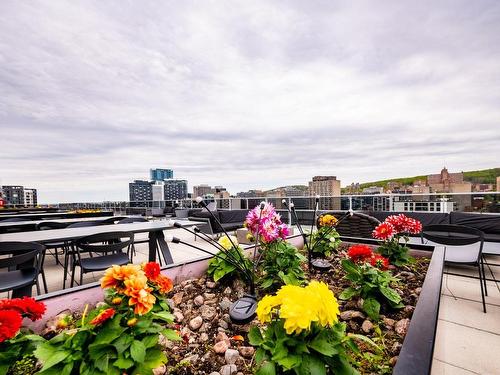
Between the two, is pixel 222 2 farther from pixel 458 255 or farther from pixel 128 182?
pixel 128 182

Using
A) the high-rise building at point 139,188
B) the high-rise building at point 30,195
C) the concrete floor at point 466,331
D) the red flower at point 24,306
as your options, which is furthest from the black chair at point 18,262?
the high-rise building at point 30,195

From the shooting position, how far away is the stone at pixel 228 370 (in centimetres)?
92

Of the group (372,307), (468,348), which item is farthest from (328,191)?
(372,307)

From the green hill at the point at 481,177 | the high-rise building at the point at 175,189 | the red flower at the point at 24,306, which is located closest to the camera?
the red flower at the point at 24,306

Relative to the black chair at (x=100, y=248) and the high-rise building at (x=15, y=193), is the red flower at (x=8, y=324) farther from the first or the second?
the high-rise building at (x=15, y=193)

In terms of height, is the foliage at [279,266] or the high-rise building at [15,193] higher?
the high-rise building at [15,193]

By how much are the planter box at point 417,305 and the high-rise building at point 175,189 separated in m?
17.7

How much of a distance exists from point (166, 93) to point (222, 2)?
3705 millimetres

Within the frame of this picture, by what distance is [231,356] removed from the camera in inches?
39.6

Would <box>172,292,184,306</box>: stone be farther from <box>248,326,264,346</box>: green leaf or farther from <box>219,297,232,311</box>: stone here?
<box>248,326,264,346</box>: green leaf

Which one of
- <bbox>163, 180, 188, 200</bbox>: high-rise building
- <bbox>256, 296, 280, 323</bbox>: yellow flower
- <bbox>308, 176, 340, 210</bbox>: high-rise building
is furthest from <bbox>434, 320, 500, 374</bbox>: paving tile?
<bbox>163, 180, 188, 200</bbox>: high-rise building

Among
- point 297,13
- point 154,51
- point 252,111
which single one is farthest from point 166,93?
point 297,13

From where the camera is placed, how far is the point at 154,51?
18.7ft

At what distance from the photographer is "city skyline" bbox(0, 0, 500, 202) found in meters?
4.52
